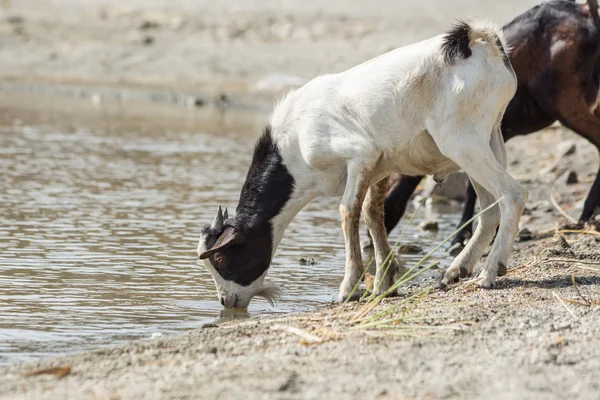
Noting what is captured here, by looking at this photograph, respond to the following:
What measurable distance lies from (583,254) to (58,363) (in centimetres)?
447

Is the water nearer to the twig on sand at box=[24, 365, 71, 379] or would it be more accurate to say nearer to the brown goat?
the twig on sand at box=[24, 365, 71, 379]

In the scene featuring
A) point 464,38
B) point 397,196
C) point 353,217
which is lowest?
point 397,196

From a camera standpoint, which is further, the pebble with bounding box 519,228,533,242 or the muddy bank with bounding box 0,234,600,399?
the pebble with bounding box 519,228,533,242

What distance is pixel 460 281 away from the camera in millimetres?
7457

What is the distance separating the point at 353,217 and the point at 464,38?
1.45 m

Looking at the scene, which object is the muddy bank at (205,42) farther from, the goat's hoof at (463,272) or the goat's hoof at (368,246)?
the goat's hoof at (463,272)

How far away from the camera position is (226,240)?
7297 mm

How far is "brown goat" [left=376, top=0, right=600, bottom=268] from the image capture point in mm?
9461

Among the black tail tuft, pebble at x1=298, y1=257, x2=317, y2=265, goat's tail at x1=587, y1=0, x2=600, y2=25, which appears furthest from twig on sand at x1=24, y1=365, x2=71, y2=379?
goat's tail at x1=587, y1=0, x2=600, y2=25

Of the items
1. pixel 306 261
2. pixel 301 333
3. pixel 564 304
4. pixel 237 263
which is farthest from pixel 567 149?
pixel 301 333

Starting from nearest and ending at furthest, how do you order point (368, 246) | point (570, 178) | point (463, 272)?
point (463, 272), point (368, 246), point (570, 178)

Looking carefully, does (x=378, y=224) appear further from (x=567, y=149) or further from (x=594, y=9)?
(x=567, y=149)

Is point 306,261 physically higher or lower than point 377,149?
lower

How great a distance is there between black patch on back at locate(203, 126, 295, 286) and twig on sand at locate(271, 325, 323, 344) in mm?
1292
